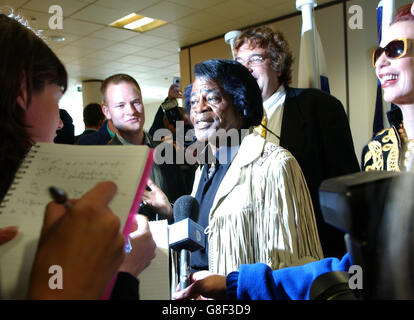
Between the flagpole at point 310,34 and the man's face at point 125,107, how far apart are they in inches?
43.9

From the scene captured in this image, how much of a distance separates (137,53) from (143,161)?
6.30 meters

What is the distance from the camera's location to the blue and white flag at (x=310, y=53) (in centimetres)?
205

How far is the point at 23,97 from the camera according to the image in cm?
59

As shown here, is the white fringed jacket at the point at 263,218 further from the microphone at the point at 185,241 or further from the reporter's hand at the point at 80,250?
the reporter's hand at the point at 80,250

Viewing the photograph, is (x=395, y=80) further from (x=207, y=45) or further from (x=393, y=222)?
(x=207, y=45)

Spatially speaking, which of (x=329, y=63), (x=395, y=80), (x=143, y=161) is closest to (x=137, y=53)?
(x=329, y=63)

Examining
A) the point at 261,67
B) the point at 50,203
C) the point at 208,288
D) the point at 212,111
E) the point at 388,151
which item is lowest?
the point at 208,288

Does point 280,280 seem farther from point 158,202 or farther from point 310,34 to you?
point 310,34

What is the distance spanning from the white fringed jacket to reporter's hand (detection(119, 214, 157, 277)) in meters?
0.40

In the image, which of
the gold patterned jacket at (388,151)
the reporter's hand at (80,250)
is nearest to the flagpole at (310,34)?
the gold patterned jacket at (388,151)

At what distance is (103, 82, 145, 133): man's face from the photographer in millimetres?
1927

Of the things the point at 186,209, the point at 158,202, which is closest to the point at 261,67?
the point at 158,202

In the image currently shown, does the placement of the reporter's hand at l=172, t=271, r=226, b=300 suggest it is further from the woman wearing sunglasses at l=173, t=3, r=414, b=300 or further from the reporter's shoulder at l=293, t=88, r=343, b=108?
the reporter's shoulder at l=293, t=88, r=343, b=108

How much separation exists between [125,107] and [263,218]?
1.19 m
